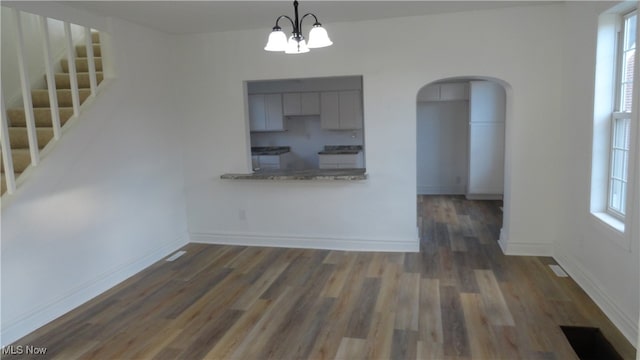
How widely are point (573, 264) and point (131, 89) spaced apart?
4.45 m

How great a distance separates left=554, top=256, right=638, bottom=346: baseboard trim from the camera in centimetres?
276

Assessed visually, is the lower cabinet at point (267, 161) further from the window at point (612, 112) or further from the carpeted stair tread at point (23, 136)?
the window at point (612, 112)

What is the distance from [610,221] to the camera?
Result: 10.2 ft

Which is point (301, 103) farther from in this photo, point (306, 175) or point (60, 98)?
Result: point (60, 98)

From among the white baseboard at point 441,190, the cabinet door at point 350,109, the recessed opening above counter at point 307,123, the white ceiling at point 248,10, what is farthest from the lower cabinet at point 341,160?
the white ceiling at point 248,10

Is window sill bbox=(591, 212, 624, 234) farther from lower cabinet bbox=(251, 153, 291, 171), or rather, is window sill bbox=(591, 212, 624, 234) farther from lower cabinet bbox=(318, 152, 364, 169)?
lower cabinet bbox=(251, 153, 291, 171)

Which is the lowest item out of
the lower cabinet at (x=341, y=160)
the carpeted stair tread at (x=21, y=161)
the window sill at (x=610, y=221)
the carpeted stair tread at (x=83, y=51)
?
the window sill at (x=610, y=221)

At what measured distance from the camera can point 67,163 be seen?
347 centimetres

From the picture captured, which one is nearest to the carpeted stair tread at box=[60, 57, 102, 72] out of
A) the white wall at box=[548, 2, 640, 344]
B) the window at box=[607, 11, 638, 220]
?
the white wall at box=[548, 2, 640, 344]

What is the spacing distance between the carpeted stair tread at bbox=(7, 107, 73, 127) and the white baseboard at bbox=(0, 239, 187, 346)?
150cm

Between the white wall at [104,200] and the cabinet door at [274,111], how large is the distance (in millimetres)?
2887

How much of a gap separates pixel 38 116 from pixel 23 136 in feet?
0.95

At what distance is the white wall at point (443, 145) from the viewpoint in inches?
303

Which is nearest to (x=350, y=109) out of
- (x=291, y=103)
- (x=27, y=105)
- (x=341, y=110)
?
(x=341, y=110)
